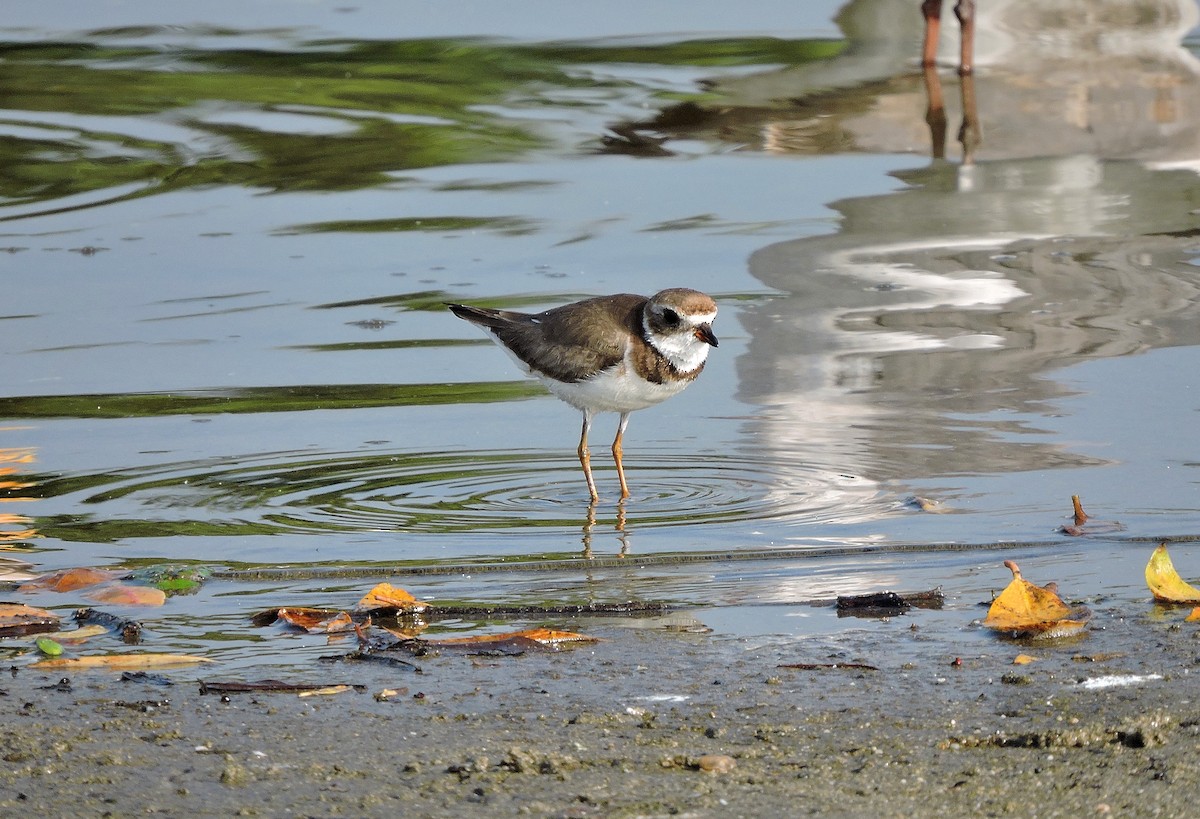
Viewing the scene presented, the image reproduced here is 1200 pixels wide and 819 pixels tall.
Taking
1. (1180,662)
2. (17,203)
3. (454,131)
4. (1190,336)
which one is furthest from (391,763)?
(454,131)

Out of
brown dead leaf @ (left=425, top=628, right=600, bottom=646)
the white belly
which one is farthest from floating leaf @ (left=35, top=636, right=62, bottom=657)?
the white belly

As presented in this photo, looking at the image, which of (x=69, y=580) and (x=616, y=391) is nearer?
(x=69, y=580)

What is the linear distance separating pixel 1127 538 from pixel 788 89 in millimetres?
9264

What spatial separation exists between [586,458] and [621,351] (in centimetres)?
46

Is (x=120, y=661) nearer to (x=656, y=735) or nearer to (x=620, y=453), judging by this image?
(x=656, y=735)

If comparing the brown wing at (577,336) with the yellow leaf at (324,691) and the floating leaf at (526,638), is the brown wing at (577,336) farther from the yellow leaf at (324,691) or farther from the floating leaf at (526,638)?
the yellow leaf at (324,691)

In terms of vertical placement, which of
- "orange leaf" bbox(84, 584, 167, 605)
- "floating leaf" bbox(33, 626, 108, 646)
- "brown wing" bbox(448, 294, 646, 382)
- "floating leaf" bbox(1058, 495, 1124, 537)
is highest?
"brown wing" bbox(448, 294, 646, 382)

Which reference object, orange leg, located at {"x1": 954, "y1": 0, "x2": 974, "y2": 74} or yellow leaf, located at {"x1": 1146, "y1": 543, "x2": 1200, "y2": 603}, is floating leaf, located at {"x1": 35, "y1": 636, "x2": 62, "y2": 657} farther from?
orange leg, located at {"x1": 954, "y1": 0, "x2": 974, "y2": 74}

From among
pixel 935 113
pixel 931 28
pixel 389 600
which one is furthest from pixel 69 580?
pixel 931 28

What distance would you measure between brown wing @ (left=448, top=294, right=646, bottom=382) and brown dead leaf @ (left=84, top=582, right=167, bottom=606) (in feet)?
7.43

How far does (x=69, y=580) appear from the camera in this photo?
5.48m

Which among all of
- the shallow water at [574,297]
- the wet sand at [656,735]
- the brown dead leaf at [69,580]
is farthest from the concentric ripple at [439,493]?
the wet sand at [656,735]

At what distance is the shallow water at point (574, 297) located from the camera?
6.04 metres

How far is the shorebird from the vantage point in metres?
7.03
